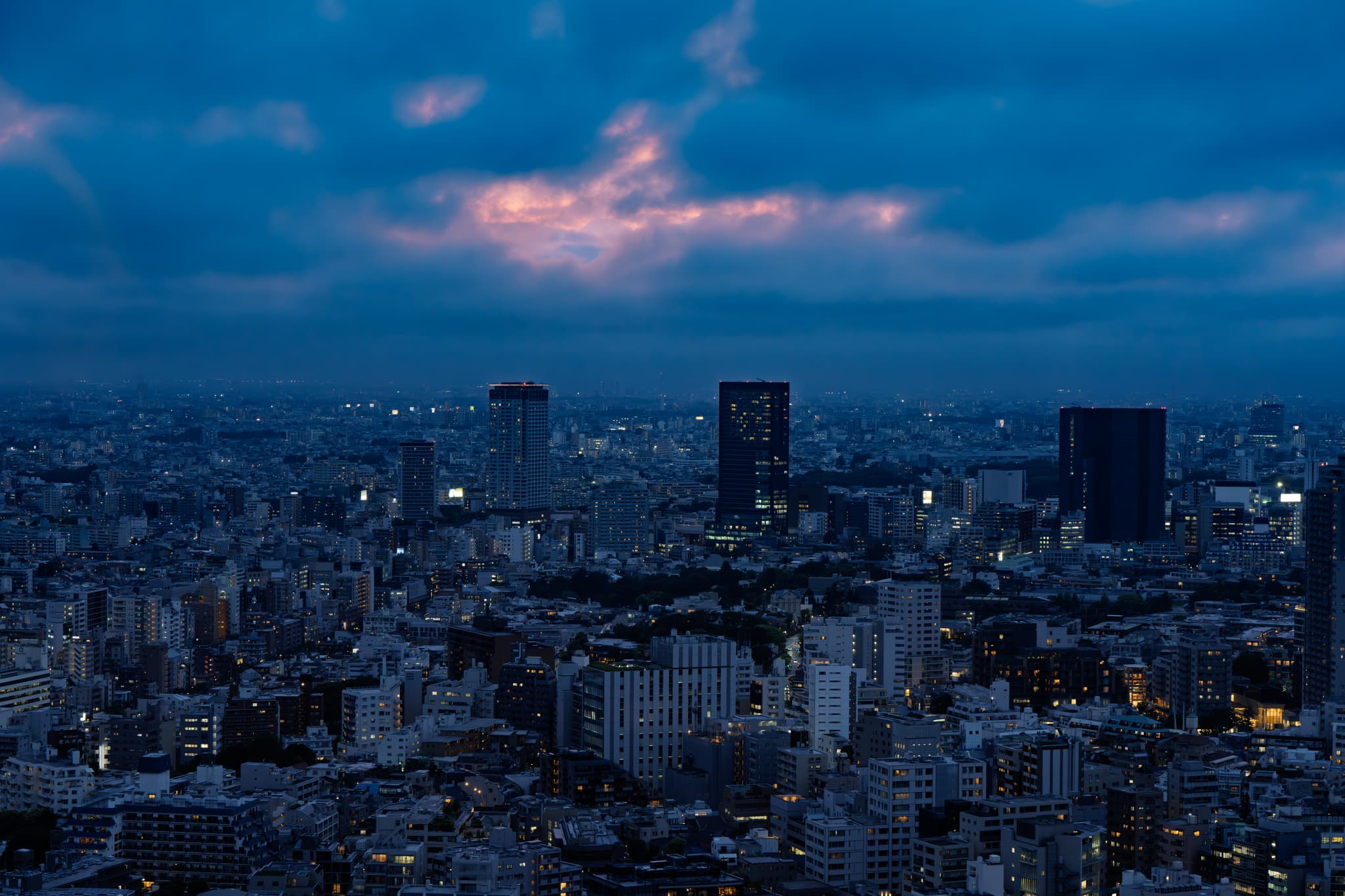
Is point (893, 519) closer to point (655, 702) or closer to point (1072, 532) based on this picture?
point (1072, 532)

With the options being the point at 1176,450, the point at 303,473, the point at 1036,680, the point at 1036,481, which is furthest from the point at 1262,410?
the point at 1036,680

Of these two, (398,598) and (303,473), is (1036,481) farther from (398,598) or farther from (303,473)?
(398,598)

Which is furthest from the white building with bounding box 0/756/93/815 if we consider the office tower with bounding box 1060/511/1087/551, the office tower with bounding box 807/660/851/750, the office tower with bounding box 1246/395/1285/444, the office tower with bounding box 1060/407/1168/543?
the office tower with bounding box 1246/395/1285/444

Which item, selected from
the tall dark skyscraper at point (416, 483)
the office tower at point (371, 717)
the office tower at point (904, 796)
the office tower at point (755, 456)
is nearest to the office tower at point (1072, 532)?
the office tower at point (755, 456)

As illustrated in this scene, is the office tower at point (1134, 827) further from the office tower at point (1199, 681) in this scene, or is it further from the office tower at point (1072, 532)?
the office tower at point (1072, 532)

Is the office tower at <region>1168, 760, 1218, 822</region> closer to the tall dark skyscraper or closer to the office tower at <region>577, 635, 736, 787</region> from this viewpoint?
the office tower at <region>577, 635, 736, 787</region>

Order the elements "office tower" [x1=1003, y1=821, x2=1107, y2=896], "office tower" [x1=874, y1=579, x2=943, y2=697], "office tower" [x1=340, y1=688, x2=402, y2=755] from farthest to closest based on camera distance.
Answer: "office tower" [x1=874, y1=579, x2=943, y2=697] → "office tower" [x1=340, y1=688, x2=402, y2=755] → "office tower" [x1=1003, y1=821, x2=1107, y2=896]
